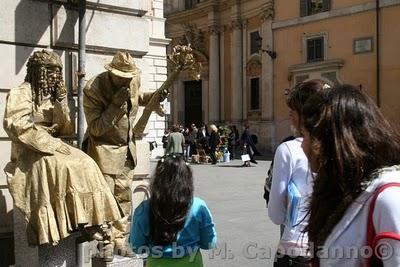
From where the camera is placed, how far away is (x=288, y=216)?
322cm

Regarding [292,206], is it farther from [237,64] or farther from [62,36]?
[237,64]

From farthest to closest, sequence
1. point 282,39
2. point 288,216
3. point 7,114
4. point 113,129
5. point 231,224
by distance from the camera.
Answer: point 282,39
point 231,224
point 113,129
point 7,114
point 288,216

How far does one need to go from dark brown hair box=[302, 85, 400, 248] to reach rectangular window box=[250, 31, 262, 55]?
1188 inches

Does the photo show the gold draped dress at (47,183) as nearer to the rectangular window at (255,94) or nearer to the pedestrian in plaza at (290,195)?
the pedestrian in plaza at (290,195)

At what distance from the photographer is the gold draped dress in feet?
13.0

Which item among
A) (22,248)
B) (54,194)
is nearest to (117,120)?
(54,194)

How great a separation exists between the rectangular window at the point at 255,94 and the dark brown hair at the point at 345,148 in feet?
98.8

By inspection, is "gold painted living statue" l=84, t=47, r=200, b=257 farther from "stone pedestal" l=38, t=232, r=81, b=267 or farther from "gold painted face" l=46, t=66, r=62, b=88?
"stone pedestal" l=38, t=232, r=81, b=267

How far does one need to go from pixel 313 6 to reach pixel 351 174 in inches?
1099

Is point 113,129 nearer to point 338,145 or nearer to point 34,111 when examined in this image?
point 34,111

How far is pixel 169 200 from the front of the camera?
125 inches

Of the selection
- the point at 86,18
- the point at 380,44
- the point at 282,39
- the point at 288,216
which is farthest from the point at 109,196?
the point at 282,39

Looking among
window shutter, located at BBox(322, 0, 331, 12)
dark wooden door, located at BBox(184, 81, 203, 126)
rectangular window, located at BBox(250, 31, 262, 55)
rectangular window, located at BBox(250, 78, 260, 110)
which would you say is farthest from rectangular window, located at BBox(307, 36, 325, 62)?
dark wooden door, located at BBox(184, 81, 203, 126)

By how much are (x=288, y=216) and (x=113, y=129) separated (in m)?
2.40
